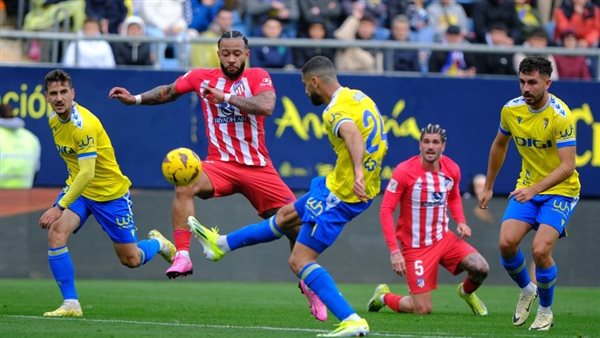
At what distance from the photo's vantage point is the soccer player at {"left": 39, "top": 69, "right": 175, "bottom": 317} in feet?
39.7

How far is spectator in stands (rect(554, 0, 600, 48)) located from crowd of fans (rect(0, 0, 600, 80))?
4 cm

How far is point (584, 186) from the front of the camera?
2072cm

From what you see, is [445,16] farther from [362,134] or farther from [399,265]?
[362,134]

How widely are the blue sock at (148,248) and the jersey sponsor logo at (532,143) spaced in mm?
4159

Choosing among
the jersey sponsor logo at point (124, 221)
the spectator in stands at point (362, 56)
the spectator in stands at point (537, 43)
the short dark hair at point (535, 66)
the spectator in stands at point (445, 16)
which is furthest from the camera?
the spectator in stands at point (445, 16)

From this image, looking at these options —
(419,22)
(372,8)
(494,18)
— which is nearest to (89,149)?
(372,8)

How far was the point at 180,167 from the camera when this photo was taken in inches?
486

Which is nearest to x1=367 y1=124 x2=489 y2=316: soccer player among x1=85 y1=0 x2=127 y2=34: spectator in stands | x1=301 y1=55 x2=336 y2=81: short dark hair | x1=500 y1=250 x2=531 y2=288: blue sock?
x1=500 y1=250 x2=531 y2=288: blue sock

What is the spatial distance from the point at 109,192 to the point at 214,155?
1125mm

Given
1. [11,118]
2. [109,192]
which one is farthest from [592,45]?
[109,192]

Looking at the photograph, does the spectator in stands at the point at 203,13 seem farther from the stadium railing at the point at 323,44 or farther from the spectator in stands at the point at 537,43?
the spectator in stands at the point at 537,43

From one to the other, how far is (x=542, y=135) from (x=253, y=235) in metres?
2.80

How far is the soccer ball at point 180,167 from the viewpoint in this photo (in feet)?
40.4

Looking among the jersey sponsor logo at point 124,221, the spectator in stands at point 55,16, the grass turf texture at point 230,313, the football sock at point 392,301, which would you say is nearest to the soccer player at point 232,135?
the jersey sponsor logo at point 124,221
